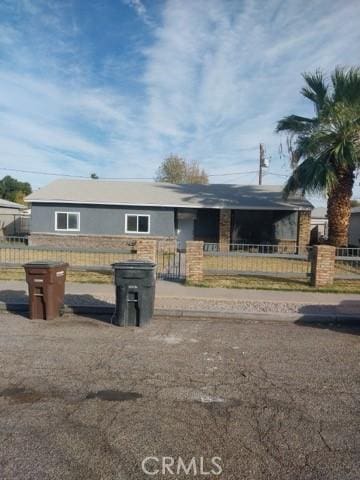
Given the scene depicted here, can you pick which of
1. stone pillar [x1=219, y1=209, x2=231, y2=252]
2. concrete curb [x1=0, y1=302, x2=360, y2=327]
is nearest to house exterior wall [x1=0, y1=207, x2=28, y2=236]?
stone pillar [x1=219, y1=209, x2=231, y2=252]

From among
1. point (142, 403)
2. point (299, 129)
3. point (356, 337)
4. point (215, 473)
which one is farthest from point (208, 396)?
point (299, 129)

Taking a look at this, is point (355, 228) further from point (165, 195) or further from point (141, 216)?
point (141, 216)

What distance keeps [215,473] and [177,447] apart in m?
0.41

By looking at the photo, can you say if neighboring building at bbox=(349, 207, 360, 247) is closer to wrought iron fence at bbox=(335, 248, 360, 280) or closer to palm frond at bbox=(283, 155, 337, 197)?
wrought iron fence at bbox=(335, 248, 360, 280)

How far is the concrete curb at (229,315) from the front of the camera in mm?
7180

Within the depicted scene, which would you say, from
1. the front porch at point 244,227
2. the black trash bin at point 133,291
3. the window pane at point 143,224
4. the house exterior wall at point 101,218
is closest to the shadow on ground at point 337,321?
the black trash bin at point 133,291

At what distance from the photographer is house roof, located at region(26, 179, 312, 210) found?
68.2ft

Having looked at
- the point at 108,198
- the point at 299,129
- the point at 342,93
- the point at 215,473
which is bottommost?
the point at 215,473

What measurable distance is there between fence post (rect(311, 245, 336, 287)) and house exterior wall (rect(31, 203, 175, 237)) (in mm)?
11563

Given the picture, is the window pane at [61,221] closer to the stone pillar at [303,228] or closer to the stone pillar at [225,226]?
the stone pillar at [225,226]

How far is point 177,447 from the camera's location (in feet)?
9.84

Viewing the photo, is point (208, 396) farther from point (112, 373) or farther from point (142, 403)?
point (112, 373)

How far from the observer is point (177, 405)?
371 centimetres

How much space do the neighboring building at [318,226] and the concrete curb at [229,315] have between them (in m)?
17.5
